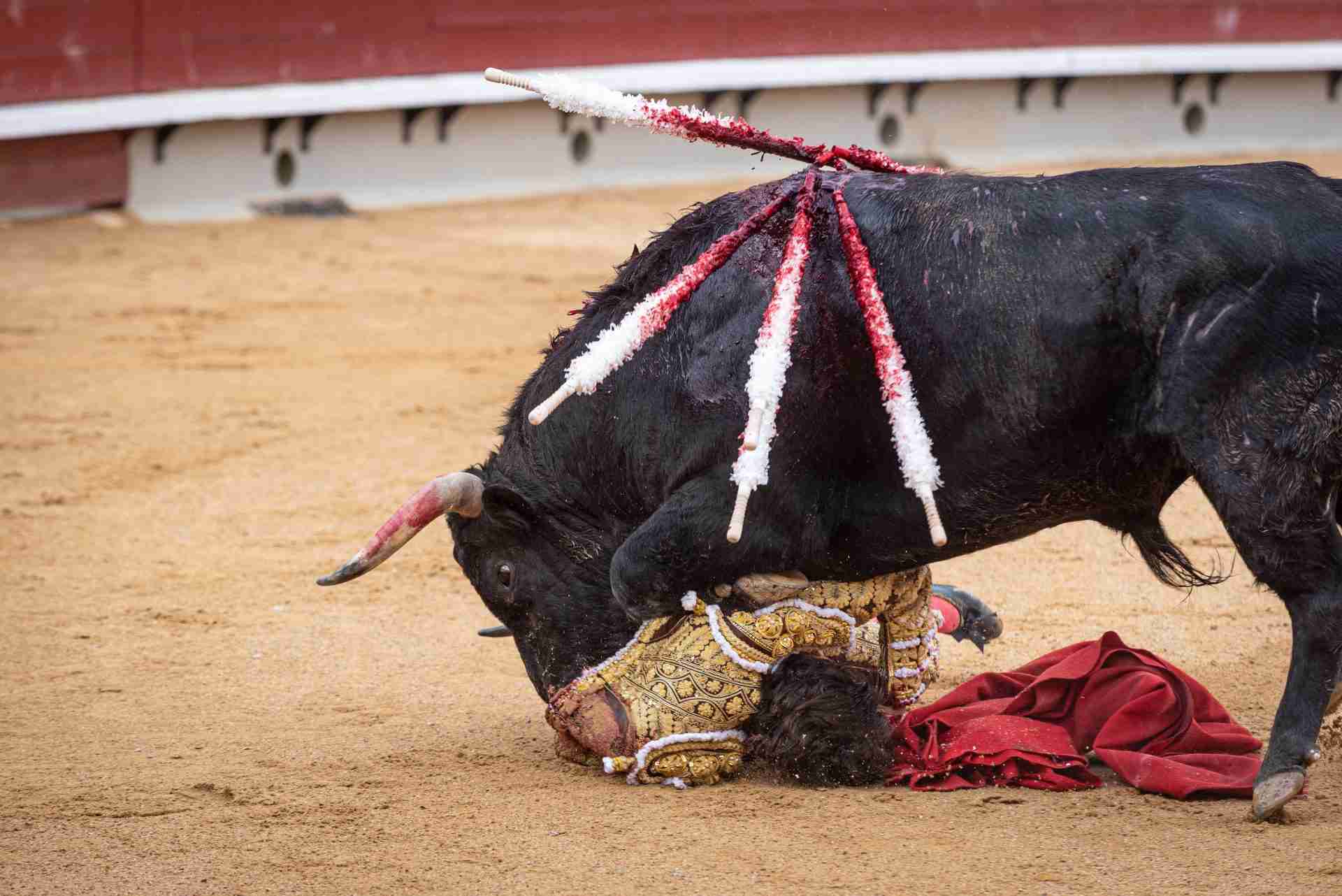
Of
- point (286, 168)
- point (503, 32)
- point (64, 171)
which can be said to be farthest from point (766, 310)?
point (503, 32)

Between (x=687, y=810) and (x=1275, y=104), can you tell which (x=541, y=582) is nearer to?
(x=687, y=810)

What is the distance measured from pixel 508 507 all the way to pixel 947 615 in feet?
3.43

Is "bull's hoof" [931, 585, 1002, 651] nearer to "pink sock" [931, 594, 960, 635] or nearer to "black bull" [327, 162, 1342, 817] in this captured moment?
"pink sock" [931, 594, 960, 635]

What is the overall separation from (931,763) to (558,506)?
2.96 ft

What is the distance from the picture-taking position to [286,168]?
1207cm

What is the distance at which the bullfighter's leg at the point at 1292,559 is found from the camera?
2.93 meters

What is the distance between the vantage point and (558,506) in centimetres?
362

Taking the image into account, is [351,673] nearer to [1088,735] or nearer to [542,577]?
[542,577]

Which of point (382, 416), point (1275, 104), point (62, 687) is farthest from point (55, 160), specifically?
point (1275, 104)

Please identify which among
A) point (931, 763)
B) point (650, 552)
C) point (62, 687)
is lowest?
point (62, 687)

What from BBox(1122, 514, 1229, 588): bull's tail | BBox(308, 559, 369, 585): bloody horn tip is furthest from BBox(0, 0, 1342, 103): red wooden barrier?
BBox(1122, 514, 1229, 588): bull's tail

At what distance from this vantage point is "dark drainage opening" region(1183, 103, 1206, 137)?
49.5ft

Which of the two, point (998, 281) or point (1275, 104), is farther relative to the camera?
point (1275, 104)

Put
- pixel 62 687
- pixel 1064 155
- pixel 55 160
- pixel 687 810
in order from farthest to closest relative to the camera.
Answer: pixel 1064 155 → pixel 55 160 → pixel 62 687 → pixel 687 810
